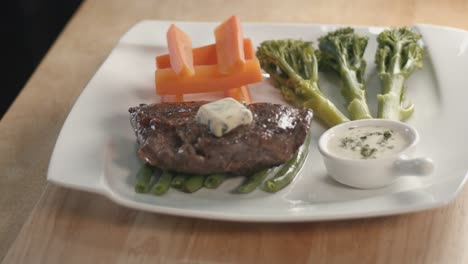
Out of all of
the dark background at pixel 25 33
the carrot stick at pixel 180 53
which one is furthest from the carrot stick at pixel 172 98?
the dark background at pixel 25 33

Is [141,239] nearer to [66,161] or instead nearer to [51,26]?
[66,161]

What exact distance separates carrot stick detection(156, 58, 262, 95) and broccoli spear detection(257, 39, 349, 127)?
219 mm

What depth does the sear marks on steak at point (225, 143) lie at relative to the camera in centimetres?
305

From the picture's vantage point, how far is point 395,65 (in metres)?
3.91

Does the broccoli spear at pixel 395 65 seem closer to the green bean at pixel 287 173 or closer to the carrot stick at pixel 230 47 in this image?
the green bean at pixel 287 173

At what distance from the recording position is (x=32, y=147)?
12.3ft

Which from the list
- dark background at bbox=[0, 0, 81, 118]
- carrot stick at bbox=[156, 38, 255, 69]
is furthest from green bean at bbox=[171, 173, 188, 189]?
dark background at bbox=[0, 0, 81, 118]

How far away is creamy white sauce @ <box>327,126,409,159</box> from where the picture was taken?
304cm

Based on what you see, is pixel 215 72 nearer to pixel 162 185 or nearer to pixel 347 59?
pixel 347 59

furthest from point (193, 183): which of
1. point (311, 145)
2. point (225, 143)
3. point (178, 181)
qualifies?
point (311, 145)

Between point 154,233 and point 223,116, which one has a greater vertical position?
point 223,116

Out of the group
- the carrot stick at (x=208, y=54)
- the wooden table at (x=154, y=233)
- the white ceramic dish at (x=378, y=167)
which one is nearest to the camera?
the wooden table at (x=154, y=233)

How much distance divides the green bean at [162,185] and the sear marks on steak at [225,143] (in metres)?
0.04

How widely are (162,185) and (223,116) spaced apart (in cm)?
39
